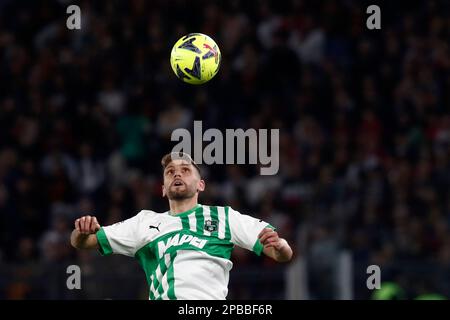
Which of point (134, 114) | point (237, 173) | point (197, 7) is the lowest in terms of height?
point (237, 173)

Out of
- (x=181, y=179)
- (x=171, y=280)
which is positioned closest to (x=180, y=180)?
(x=181, y=179)

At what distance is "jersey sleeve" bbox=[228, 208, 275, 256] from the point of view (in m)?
8.89

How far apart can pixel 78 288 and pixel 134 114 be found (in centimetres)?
432

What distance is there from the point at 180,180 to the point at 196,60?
1.99 meters

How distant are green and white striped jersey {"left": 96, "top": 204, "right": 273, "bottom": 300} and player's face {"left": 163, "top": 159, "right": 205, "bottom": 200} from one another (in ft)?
0.51

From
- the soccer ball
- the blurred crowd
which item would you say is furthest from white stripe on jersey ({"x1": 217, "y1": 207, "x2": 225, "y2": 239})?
the blurred crowd

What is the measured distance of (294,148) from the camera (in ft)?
53.4

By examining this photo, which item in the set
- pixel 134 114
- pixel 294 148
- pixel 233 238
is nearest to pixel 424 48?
pixel 294 148

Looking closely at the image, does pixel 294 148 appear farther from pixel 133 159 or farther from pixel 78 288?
pixel 78 288

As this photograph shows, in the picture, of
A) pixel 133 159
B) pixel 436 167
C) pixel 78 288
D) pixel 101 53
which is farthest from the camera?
pixel 101 53

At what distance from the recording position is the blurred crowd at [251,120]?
15164 millimetres

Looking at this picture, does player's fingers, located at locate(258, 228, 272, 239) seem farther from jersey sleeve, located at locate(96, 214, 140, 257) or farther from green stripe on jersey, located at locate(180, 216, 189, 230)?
jersey sleeve, located at locate(96, 214, 140, 257)
